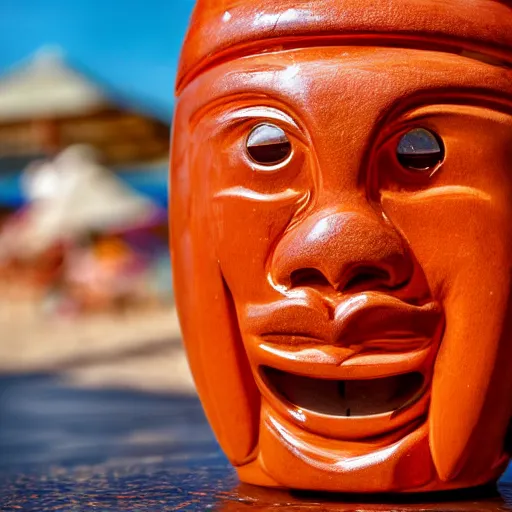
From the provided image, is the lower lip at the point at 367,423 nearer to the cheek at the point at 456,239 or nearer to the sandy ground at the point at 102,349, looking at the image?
the cheek at the point at 456,239

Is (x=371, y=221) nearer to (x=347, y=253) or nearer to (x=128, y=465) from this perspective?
(x=347, y=253)

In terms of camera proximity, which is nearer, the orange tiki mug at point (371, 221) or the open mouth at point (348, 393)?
the orange tiki mug at point (371, 221)

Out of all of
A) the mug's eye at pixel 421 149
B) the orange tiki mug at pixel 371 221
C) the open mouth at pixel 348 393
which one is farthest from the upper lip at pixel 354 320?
the mug's eye at pixel 421 149

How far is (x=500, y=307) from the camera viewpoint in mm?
1600

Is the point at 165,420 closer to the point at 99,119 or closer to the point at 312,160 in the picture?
the point at 312,160

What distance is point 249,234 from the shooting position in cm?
164

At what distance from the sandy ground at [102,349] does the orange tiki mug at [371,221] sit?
4.17 metres

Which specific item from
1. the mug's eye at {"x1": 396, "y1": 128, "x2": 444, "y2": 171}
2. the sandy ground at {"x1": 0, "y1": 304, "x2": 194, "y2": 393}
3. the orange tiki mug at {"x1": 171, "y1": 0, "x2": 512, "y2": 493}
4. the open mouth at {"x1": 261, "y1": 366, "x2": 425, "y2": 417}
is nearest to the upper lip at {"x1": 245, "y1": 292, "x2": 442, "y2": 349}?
the orange tiki mug at {"x1": 171, "y1": 0, "x2": 512, "y2": 493}

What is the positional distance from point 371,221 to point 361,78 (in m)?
0.25

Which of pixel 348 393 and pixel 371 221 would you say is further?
pixel 348 393

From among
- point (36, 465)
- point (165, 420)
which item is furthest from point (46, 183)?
point (36, 465)

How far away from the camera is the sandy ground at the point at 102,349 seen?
6.38 metres

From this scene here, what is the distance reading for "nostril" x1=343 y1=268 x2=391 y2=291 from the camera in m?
1.59

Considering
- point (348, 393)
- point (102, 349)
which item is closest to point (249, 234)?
point (348, 393)
